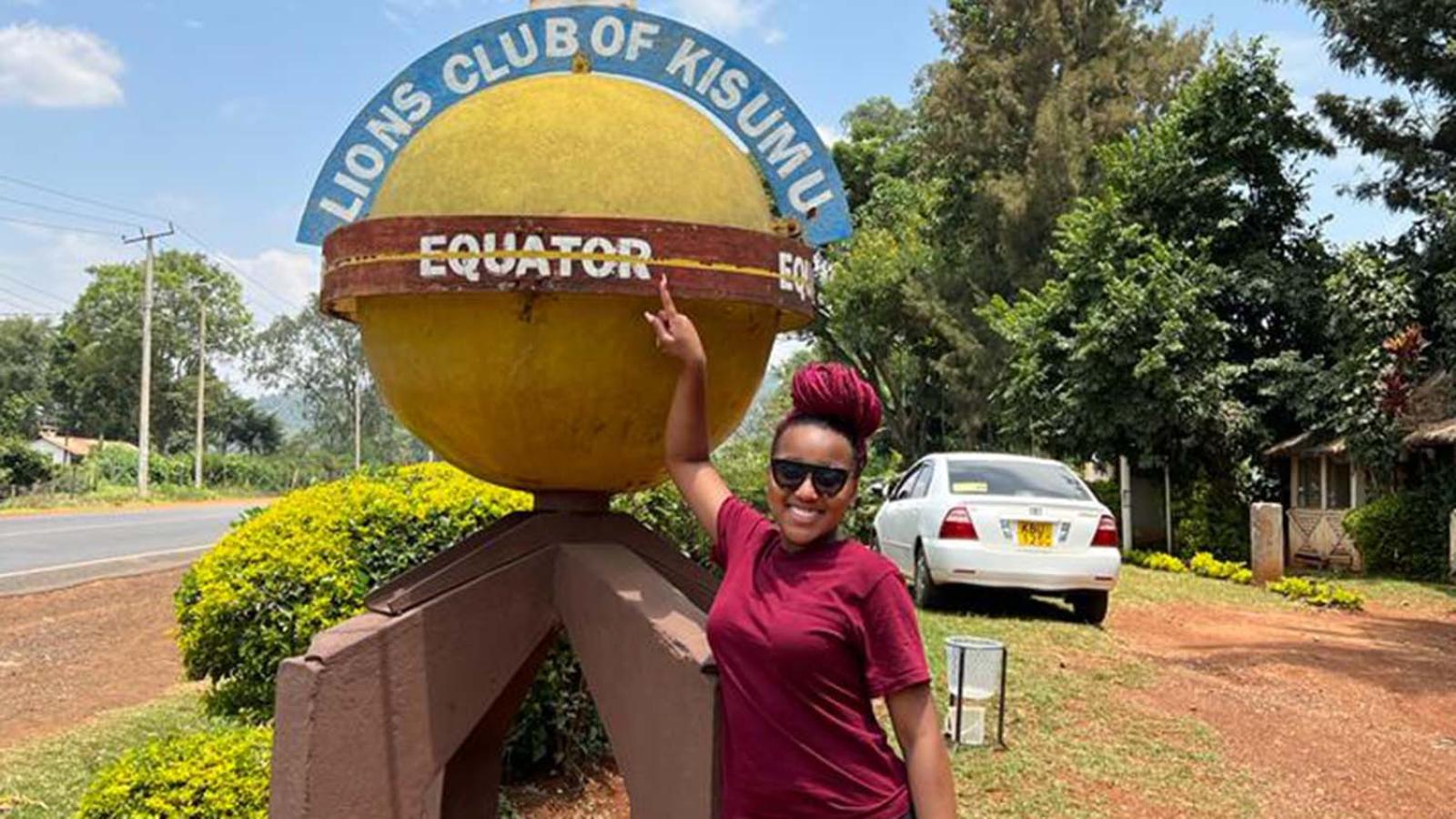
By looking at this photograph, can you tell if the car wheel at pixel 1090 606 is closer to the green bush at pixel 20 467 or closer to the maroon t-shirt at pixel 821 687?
the maroon t-shirt at pixel 821 687

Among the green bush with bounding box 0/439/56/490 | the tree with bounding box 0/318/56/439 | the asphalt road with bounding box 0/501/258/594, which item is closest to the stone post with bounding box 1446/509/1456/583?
the asphalt road with bounding box 0/501/258/594

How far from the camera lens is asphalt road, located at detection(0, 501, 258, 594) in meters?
13.5

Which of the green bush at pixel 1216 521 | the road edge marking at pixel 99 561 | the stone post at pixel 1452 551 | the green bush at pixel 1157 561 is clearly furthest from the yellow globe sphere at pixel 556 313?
the green bush at pixel 1216 521

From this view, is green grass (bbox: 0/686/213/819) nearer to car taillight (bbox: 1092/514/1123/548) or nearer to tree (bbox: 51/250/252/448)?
car taillight (bbox: 1092/514/1123/548)

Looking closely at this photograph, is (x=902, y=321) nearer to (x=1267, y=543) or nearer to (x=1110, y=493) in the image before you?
(x=1110, y=493)

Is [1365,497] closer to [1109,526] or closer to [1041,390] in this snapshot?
[1041,390]

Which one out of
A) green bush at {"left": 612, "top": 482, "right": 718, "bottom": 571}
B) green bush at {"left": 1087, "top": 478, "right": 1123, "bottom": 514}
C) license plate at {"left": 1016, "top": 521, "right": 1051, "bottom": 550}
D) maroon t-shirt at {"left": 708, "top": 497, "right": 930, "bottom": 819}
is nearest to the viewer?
maroon t-shirt at {"left": 708, "top": 497, "right": 930, "bottom": 819}

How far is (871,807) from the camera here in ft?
6.22

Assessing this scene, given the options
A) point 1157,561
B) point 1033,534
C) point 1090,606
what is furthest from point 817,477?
point 1157,561

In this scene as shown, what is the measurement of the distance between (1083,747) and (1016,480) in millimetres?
3793

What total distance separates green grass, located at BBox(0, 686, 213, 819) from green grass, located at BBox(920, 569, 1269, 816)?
11.8ft

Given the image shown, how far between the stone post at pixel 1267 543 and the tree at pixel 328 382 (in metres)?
56.7

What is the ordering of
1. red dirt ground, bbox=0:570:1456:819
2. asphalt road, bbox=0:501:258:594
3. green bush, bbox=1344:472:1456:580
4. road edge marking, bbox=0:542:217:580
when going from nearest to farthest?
red dirt ground, bbox=0:570:1456:819 → road edge marking, bbox=0:542:217:580 → asphalt road, bbox=0:501:258:594 → green bush, bbox=1344:472:1456:580

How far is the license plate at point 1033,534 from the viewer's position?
8.56 meters
